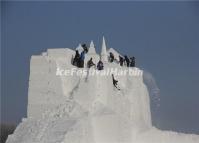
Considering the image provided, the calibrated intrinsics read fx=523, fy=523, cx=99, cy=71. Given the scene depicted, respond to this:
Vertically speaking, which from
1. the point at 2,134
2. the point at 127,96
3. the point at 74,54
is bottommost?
the point at 2,134

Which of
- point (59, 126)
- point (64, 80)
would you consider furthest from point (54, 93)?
point (59, 126)

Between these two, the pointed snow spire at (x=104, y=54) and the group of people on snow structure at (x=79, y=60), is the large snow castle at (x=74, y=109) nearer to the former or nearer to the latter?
the group of people on snow structure at (x=79, y=60)

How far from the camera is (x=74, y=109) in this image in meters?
28.2

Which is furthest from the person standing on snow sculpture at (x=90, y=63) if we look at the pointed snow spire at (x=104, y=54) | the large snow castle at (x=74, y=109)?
the pointed snow spire at (x=104, y=54)

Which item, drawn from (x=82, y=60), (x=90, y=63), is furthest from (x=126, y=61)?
(x=82, y=60)

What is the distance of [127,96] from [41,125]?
6759mm

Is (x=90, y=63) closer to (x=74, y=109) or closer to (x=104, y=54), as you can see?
(x=104, y=54)

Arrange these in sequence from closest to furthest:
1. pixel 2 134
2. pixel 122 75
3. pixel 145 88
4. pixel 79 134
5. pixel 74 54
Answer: pixel 79 134 → pixel 74 54 → pixel 122 75 → pixel 145 88 → pixel 2 134

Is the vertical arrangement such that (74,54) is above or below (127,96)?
above

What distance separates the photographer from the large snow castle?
27291 millimetres

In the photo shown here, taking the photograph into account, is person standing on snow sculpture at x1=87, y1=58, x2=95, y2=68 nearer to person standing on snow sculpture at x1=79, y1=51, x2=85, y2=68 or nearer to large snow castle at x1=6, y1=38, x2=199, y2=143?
person standing on snow sculpture at x1=79, y1=51, x2=85, y2=68

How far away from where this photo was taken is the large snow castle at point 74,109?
2729 centimetres

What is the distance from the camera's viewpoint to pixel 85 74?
97.7 feet

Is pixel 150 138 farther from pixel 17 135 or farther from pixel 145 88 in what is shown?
pixel 17 135
